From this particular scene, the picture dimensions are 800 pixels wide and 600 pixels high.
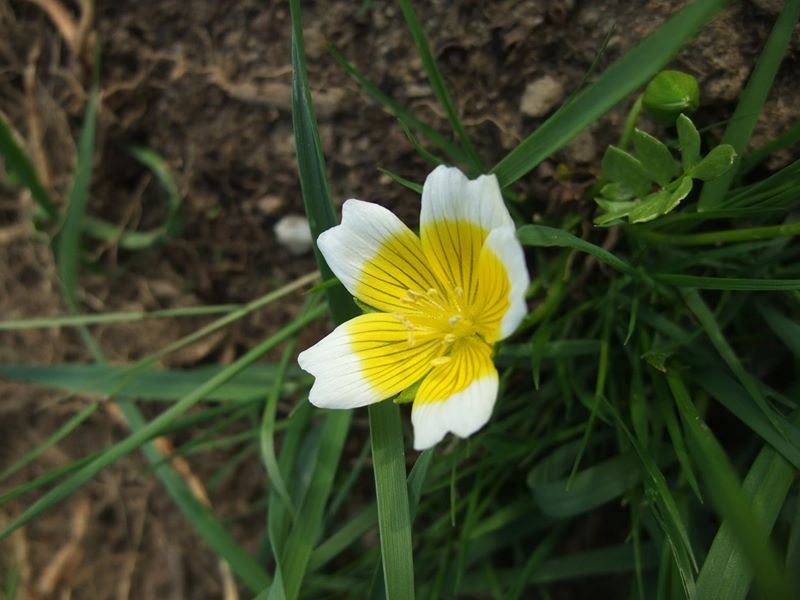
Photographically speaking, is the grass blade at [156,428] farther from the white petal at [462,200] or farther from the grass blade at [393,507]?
the white petal at [462,200]

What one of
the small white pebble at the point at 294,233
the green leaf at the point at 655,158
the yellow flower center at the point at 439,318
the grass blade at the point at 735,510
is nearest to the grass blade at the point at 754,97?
the green leaf at the point at 655,158

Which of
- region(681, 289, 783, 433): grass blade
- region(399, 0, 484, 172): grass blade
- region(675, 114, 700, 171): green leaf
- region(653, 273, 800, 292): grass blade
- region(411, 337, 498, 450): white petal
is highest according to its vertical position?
region(399, 0, 484, 172): grass blade

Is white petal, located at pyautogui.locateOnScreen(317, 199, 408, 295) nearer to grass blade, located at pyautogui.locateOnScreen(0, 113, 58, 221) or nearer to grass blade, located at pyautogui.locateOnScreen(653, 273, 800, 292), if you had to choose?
grass blade, located at pyautogui.locateOnScreen(653, 273, 800, 292)

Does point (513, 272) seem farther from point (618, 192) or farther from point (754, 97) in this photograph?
point (754, 97)

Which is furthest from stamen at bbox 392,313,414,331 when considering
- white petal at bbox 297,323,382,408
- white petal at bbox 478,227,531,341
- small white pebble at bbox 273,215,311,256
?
small white pebble at bbox 273,215,311,256

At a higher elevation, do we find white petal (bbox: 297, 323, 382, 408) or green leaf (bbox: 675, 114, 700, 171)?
green leaf (bbox: 675, 114, 700, 171)
